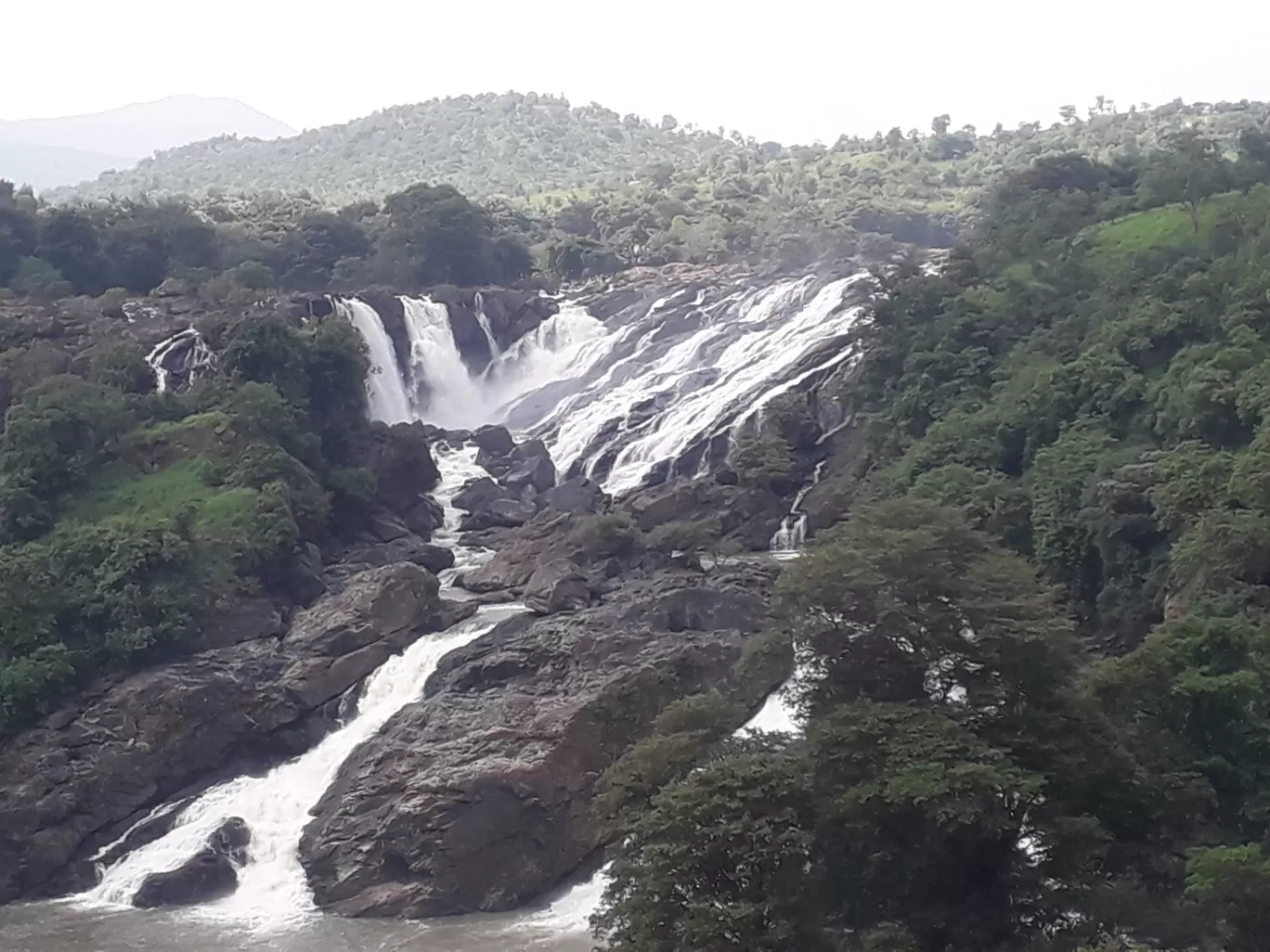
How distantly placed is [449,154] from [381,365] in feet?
285

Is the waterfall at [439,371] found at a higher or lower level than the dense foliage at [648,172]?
Answer: lower

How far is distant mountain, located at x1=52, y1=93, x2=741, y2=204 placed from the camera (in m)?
118

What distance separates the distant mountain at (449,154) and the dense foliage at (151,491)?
231 feet

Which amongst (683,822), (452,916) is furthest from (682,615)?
(683,822)

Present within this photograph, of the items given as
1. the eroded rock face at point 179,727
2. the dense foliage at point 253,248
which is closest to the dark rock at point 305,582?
the eroded rock face at point 179,727

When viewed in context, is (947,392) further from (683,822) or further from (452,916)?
(683,822)

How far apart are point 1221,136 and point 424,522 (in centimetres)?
5874

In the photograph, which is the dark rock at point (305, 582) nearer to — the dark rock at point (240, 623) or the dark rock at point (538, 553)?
the dark rock at point (240, 623)

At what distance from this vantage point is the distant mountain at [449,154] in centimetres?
11850

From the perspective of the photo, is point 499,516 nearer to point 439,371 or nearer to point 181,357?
point 181,357

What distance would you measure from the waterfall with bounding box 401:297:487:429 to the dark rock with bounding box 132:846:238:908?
28.4 m

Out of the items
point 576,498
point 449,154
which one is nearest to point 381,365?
point 576,498

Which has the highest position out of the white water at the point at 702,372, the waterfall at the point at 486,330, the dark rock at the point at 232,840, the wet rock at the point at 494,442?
the waterfall at the point at 486,330

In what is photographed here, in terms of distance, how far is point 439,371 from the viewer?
5097 cm
